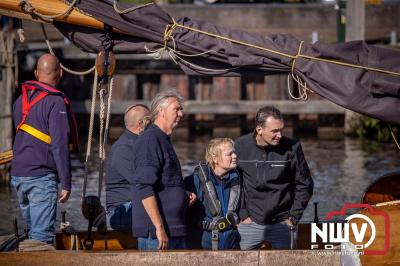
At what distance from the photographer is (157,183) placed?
781 cm

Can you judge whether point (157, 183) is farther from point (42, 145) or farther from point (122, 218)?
point (122, 218)

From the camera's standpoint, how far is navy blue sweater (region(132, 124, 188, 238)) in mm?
7730

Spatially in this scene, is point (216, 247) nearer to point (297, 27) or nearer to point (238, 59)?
point (238, 59)

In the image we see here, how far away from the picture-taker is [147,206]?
7.66 metres

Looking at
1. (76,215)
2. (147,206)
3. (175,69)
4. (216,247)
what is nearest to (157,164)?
(147,206)

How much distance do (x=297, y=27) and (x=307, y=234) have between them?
1628 cm

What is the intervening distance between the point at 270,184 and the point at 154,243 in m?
1.49

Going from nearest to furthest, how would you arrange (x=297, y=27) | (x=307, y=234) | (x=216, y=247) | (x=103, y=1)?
(x=216, y=247) < (x=103, y=1) < (x=307, y=234) < (x=297, y=27)

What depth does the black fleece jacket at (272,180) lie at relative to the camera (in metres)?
9.04

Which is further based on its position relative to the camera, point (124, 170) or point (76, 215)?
point (76, 215)

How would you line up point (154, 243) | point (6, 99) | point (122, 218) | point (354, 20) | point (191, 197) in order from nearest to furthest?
point (154, 243)
point (191, 197)
point (122, 218)
point (6, 99)
point (354, 20)

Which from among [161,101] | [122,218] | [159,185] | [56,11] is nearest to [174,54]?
[56,11]

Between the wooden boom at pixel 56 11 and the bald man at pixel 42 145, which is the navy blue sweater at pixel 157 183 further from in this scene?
the wooden boom at pixel 56 11

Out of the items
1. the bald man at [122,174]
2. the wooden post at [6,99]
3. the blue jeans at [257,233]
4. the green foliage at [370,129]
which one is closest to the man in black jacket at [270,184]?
the blue jeans at [257,233]
